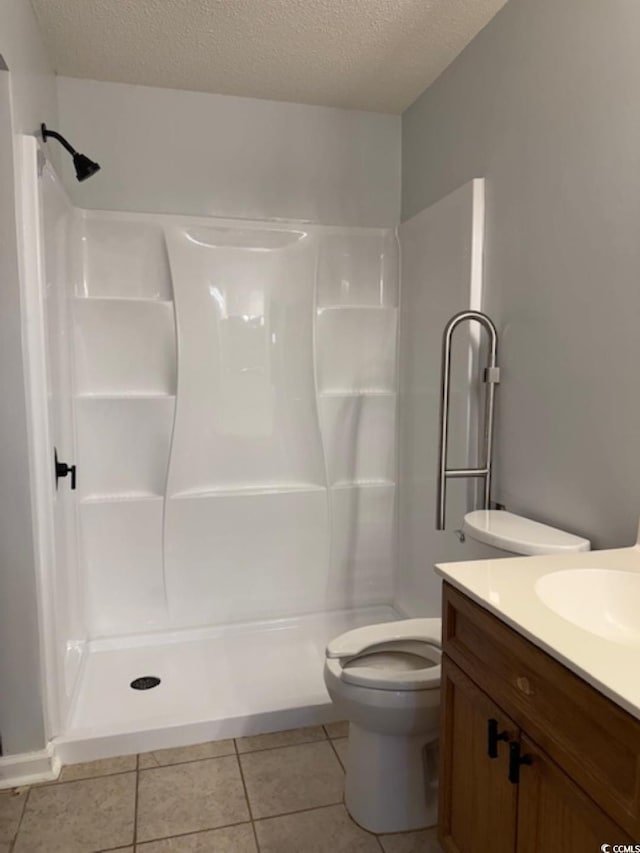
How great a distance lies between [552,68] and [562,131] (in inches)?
7.6

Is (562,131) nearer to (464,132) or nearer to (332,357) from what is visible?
(464,132)

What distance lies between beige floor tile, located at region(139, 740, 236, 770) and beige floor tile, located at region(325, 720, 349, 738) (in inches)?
13.2

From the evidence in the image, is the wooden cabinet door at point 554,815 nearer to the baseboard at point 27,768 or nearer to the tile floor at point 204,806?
the tile floor at point 204,806

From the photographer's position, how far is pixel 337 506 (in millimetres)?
2795

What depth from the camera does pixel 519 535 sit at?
5.27 ft

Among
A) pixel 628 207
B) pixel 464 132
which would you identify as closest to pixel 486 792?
pixel 628 207

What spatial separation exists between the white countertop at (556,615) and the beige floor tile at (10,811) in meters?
1.40

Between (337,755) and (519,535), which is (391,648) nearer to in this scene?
(337,755)

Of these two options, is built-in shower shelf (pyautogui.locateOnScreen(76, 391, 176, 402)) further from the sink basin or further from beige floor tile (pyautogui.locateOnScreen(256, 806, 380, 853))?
the sink basin

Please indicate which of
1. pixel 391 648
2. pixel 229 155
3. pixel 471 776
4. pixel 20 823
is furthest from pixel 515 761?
pixel 229 155

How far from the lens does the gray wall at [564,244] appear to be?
4.71ft

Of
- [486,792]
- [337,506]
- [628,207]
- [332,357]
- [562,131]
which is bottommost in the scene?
[486,792]

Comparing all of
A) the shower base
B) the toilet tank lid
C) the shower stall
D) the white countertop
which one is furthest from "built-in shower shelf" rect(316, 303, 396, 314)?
the white countertop

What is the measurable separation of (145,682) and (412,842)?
1153 millimetres
